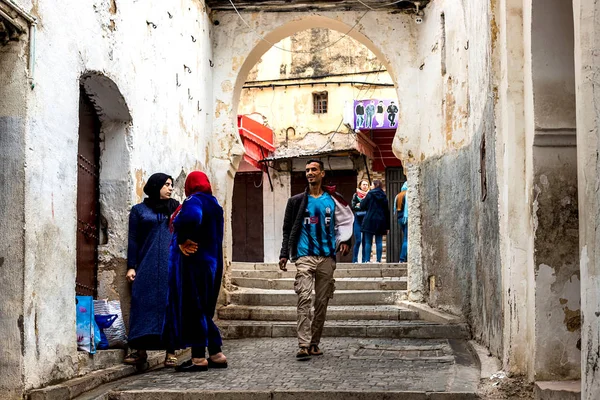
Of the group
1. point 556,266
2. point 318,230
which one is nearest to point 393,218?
point 318,230

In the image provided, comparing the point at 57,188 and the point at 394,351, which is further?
the point at 394,351

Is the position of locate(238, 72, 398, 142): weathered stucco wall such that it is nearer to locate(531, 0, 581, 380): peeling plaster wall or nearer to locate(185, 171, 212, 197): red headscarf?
locate(185, 171, 212, 197): red headscarf

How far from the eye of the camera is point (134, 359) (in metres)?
7.14

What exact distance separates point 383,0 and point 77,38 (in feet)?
20.0

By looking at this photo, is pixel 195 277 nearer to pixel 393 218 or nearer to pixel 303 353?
pixel 303 353

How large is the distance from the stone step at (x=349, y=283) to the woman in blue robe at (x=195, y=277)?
507 centimetres

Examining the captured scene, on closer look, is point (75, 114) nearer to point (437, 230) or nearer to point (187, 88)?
point (187, 88)

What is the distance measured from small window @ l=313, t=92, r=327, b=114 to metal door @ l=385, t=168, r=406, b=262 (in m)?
2.43

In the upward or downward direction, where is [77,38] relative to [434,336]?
upward

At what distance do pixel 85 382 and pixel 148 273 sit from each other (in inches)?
56.0

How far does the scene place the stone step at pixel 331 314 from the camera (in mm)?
10742

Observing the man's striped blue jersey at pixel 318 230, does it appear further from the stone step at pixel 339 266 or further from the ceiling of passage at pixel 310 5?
the stone step at pixel 339 266

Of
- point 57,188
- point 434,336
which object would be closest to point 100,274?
point 57,188

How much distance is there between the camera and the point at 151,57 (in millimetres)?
8453
